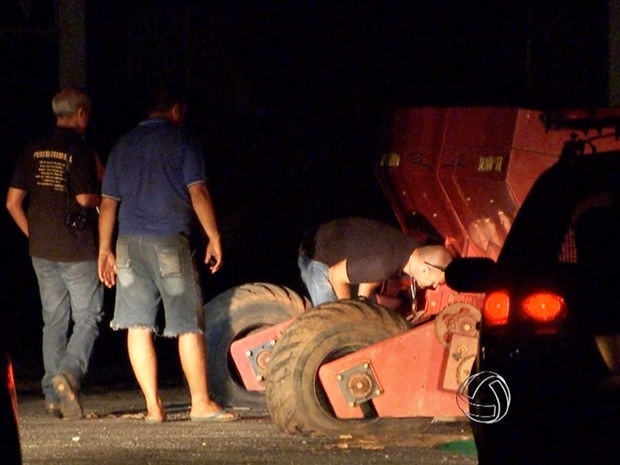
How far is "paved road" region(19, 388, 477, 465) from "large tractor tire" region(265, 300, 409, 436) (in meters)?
0.09

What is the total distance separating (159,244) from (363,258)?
1161mm

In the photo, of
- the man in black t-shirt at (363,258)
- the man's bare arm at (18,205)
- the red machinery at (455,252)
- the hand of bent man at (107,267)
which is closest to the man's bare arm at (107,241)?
the hand of bent man at (107,267)

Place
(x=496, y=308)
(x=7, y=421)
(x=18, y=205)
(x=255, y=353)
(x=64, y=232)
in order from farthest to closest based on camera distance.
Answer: (x=18, y=205) < (x=64, y=232) < (x=255, y=353) < (x=496, y=308) < (x=7, y=421)

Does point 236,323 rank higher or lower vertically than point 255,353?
higher

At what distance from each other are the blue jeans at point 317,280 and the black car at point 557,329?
14.8 feet

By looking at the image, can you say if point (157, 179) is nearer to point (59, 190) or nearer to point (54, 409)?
point (59, 190)

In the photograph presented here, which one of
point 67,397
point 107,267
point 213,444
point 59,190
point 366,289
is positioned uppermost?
point 59,190

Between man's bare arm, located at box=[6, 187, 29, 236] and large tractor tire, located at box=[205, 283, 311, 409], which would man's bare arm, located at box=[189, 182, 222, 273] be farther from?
man's bare arm, located at box=[6, 187, 29, 236]

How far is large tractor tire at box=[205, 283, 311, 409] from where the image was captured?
36.2ft

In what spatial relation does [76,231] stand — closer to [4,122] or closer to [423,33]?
[4,122]

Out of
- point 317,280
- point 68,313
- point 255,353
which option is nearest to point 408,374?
point 255,353

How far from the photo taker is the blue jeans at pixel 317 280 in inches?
A: 433

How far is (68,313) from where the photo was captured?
1102 centimetres

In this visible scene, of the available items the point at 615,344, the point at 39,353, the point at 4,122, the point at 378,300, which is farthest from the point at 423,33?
the point at 615,344
